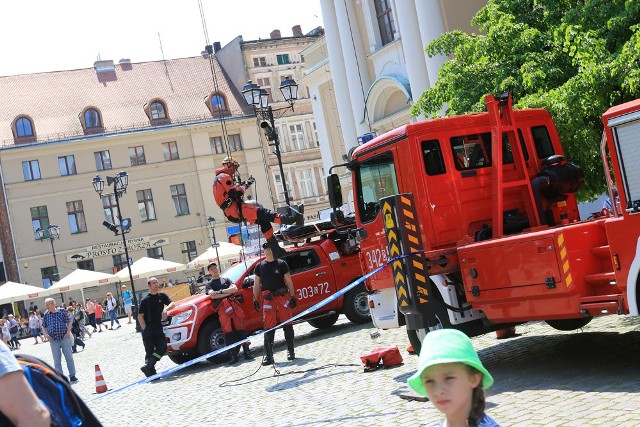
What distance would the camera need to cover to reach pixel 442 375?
3.01 meters

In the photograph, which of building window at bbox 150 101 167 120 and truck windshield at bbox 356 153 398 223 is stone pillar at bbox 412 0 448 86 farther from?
building window at bbox 150 101 167 120

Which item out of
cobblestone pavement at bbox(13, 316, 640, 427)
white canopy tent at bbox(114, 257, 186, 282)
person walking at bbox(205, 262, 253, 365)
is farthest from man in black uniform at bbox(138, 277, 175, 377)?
white canopy tent at bbox(114, 257, 186, 282)

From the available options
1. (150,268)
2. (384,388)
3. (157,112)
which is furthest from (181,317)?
(157,112)

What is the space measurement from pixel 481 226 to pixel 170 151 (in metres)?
59.5

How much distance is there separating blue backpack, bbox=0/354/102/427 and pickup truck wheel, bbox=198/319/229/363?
1487 centimetres

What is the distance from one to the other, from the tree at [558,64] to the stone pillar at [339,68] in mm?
19394

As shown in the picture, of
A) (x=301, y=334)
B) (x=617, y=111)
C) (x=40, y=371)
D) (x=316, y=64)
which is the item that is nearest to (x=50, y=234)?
(x=316, y=64)

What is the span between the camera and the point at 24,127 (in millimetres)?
67625

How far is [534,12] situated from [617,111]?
26.6ft

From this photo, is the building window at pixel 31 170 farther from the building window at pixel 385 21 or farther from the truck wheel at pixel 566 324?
the truck wheel at pixel 566 324

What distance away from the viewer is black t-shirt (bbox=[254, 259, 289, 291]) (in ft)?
52.7

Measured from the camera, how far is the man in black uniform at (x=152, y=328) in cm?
1775

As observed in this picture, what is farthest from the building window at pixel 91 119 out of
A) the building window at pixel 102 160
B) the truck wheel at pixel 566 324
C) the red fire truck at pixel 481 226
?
the truck wheel at pixel 566 324

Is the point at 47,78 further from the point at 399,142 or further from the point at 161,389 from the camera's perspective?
the point at 399,142
